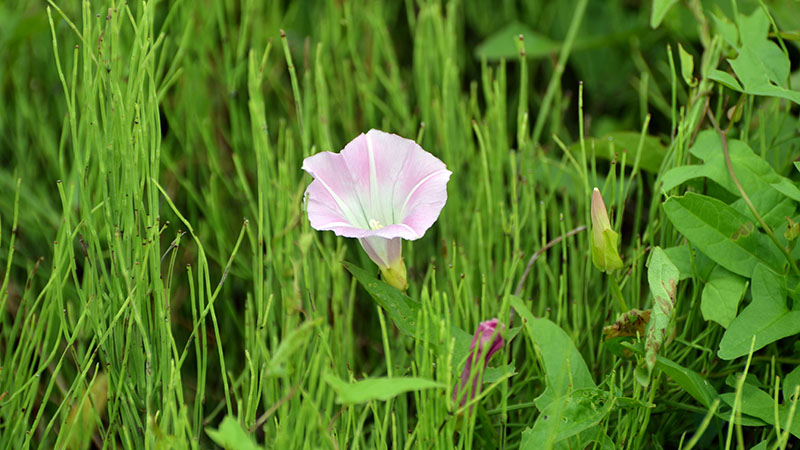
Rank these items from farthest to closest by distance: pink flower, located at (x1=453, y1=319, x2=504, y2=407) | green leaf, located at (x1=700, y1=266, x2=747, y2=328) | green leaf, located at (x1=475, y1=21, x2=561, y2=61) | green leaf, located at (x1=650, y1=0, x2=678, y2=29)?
green leaf, located at (x1=475, y1=21, x2=561, y2=61), green leaf, located at (x1=650, y1=0, x2=678, y2=29), green leaf, located at (x1=700, y1=266, x2=747, y2=328), pink flower, located at (x1=453, y1=319, x2=504, y2=407)

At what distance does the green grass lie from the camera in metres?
0.76

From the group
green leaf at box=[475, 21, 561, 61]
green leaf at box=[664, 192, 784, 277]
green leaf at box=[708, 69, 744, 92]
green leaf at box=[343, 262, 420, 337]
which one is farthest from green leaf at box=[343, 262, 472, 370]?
green leaf at box=[475, 21, 561, 61]

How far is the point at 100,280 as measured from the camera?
2.75ft

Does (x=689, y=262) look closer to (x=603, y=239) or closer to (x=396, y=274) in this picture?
(x=603, y=239)

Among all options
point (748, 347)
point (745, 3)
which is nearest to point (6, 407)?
point (748, 347)

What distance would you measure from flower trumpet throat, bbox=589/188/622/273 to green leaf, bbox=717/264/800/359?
0.43ft

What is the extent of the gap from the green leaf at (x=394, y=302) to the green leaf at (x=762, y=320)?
0.99ft

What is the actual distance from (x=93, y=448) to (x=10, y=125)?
68cm

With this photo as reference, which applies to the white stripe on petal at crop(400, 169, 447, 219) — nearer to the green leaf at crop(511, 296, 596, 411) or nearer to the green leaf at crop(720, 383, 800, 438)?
the green leaf at crop(511, 296, 596, 411)

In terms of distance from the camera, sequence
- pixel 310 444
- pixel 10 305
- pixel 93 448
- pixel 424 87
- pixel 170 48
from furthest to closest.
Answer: pixel 170 48
pixel 424 87
pixel 10 305
pixel 93 448
pixel 310 444

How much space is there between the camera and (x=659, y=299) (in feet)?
2.35

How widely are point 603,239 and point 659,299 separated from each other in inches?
3.2

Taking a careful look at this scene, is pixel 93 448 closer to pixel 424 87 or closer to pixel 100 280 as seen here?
pixel 100 280

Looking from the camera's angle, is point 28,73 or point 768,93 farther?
point 28,73
